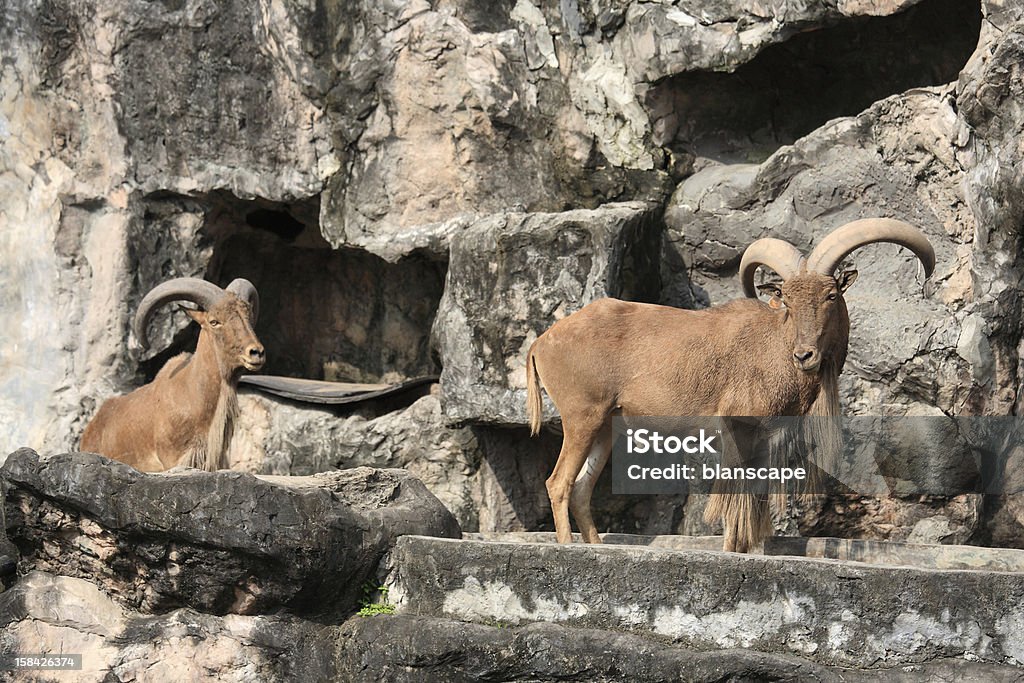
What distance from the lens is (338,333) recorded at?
12.9m

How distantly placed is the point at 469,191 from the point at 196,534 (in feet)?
16.0

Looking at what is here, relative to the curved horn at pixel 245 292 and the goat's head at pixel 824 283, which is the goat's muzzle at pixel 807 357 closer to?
the goat's head at pixel 824 283

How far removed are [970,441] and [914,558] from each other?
5.13ft

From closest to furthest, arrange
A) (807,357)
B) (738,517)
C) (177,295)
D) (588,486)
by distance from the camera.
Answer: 1. (807,357)
2. (738,517)
3. (588,486)
4. (177,295)

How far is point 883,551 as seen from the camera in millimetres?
8352

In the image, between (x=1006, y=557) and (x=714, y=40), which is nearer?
(x=1006, y=557)

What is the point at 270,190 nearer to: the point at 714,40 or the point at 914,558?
the point at 714,40

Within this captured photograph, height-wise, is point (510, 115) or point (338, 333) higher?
point (510, 115)

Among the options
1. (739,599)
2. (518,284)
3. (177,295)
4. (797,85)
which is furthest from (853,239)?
(177,295)

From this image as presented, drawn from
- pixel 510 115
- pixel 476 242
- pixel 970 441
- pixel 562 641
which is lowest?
pixel 562 641

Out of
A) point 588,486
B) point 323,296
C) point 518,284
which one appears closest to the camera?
point 588,486

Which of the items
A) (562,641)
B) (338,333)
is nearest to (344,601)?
(562,641)

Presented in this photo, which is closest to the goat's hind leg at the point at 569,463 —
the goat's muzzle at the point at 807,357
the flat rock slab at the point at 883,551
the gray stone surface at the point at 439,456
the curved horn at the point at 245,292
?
the flat rock slab at the point at 883,551

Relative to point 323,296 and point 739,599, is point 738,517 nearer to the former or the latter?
point 739,599
